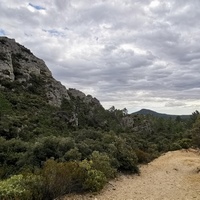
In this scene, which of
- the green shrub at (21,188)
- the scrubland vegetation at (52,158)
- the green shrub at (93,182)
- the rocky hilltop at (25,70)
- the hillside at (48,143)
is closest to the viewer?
the green shrub at (21,188)

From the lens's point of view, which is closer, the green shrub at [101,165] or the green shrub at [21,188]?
the green shrub at [21,188]

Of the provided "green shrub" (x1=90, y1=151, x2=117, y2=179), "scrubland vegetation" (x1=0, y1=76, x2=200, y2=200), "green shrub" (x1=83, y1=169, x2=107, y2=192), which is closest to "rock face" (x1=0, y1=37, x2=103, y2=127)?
"scrubland vegetation" (x1=0, y1=76, x2=200, y2=200)

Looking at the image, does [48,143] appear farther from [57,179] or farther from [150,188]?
[150,188]

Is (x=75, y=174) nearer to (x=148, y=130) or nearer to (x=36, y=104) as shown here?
(x=36, y=104)

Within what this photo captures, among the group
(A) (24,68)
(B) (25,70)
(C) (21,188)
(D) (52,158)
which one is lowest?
(C) (21,188)

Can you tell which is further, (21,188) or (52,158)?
(52,158)

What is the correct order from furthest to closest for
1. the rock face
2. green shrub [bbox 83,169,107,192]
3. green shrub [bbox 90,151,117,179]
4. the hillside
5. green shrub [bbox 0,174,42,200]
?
the rock face
green shrub [bbox 90,151,117,179]
green shrub [bbox 83,169,107,192]
the hillside
green shrub [bbox 0,174,42,200]

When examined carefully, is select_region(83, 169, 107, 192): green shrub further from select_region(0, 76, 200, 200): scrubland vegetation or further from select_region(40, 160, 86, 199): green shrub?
select_region(40, 160, 86, 199): green shrub

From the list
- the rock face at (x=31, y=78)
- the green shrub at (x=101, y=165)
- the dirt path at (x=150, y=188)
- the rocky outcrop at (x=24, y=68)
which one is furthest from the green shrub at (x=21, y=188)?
the rocky outcrop at (x=24, y=68)

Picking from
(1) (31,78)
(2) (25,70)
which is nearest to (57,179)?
(1) (31,78)

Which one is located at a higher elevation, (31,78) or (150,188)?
(31,78)

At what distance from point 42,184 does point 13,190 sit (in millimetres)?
1100

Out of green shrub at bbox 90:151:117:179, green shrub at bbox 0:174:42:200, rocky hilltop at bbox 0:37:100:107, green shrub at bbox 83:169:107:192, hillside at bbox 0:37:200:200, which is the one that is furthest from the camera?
rocky hilltop at bbox 0:37:100:107

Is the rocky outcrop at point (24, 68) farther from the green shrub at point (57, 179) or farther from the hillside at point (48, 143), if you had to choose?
the green shrub at point (57, 179)
